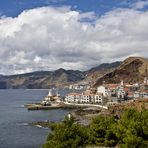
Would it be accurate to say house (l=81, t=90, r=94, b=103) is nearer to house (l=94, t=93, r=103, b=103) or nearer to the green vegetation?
house (l=94, t=93, r=103, b=103)

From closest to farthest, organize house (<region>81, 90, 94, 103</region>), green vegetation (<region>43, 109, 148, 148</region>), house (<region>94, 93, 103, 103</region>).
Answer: green vegetation (<region>43, 109, 148, 148</region>) → house (<region>94, 93, 103, 103</region>) → house (<region>81, 90, 94, 103</region>)

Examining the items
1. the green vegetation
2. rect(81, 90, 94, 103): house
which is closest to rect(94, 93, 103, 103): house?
rect(81, 90, 94, 103): house

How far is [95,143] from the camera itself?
48.4 m

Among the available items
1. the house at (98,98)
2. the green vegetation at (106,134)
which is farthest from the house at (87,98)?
the green vegetation at (106,134)

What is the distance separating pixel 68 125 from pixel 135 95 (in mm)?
139142

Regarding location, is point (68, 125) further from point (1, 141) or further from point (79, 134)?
point (1, 141)

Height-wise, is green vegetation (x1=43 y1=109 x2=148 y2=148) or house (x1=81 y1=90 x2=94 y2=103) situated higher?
house (x1=81 y1=90 x2=94 y2=103)

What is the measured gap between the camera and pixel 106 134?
160 feet

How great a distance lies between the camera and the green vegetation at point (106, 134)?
1778 inches

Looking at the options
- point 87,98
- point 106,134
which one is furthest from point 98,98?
point 106,134

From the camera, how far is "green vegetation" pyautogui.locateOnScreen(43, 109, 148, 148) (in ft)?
148

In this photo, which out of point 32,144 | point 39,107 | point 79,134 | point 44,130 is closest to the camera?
point 79,134

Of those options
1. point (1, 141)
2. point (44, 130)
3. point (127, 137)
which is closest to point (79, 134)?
point (127, 137)

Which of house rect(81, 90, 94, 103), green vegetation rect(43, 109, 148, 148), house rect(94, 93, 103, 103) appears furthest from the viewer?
house rect(81, 90, 94, 103)
